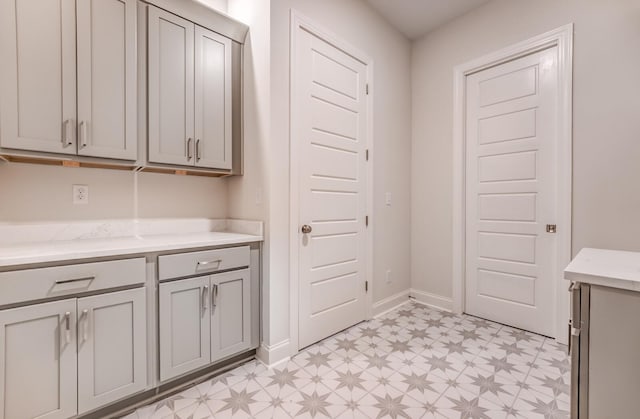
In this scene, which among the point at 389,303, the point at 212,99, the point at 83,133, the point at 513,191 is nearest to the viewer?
the point at 83,133

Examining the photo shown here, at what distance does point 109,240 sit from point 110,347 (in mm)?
647

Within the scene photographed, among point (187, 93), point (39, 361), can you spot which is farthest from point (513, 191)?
point (39, 361)

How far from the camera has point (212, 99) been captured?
2.08m

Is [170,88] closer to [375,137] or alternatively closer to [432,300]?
[375,137]

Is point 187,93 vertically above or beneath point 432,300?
above

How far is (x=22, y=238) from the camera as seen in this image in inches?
65.2

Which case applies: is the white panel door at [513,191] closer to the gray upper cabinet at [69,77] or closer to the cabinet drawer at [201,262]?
the cabinet drawer at [201,262]

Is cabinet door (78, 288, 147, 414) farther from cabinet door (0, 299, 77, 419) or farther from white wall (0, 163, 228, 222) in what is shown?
white wall (0, 163, 228, 222)

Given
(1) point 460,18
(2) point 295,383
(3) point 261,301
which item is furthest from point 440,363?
(1) point 460,18

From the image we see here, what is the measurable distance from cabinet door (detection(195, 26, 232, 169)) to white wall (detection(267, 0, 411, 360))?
37cm

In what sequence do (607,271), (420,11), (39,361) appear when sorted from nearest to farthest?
(607,271) → (39,361) → (420,11)

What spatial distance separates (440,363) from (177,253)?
1.87 m

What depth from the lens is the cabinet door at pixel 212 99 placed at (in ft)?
6.63

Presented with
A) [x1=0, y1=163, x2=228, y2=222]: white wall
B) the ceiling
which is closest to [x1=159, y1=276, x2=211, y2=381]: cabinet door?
[x1=0, y1=163, x2=228, y2=222]: white wall
